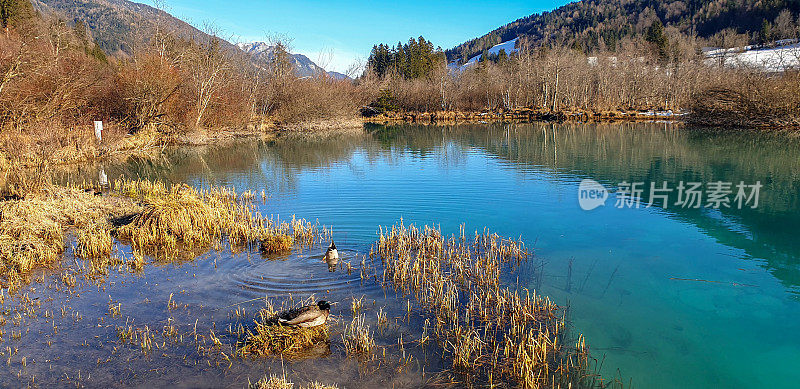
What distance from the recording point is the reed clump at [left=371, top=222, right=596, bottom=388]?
5875 millimetres

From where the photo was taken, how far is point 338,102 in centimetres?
5741

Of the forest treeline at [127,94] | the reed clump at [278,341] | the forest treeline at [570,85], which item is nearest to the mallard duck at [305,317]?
the reed clump at [278,341]

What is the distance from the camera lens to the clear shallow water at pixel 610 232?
6.84 m

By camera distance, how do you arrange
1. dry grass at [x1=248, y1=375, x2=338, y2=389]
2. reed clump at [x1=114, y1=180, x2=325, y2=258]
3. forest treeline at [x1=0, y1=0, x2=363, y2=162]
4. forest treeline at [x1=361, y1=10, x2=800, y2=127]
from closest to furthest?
dry grass at [x1=248, y1=375, x2=338, y2=389] < reed clump at [x1=114, y1=180, x2=325, y2=258] < forest treeline at [x1=0, y1=0, x2=363, y2=162] < forest treeline at [x1=361, y1=10, x2=800, y2=127]

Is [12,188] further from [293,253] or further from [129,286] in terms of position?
[293,253]

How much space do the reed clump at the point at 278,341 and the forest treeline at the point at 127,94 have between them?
1970cm

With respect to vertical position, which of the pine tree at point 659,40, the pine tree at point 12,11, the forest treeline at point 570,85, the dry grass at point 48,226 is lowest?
the dry grass at point 48,226

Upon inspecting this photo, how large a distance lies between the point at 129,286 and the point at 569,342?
7.76 metres

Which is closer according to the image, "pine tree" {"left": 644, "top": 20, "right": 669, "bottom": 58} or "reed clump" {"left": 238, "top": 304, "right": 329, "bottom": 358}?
"reed clump" {"left": 238, "top": 304, "right": 329, "bottom": 358}

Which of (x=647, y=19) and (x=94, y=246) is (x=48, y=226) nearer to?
(x=94, y=246)

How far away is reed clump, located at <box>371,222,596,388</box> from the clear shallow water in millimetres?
564

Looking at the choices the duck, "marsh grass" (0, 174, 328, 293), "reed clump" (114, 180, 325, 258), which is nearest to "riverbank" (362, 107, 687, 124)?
"reed clump" (114, 180, 325, 258)
